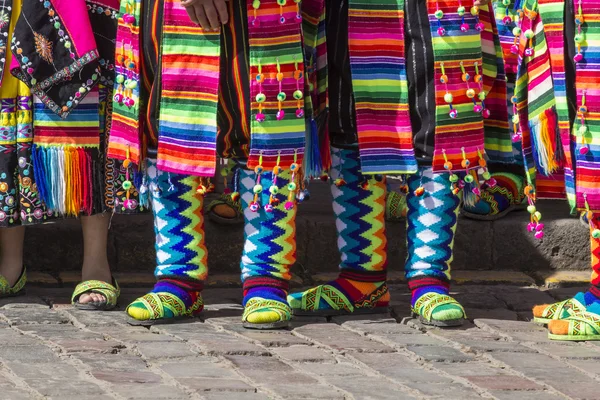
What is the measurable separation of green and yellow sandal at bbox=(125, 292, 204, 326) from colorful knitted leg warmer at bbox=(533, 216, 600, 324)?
1.29 m

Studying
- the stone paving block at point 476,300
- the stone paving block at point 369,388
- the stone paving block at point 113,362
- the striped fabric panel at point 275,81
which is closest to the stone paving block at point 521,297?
the stone paving block at point 476,300

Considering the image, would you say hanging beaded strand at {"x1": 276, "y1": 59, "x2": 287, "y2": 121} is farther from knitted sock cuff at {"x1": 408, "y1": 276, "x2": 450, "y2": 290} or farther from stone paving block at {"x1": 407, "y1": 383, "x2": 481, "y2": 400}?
stone paving block at {"x1": 407, "y1": 383, "x2": 481, "y2": 400}

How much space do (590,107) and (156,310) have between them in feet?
5.35

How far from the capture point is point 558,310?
4.29 m

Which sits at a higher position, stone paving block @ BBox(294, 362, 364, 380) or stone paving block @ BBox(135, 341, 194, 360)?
stone paving block @ BBox(135, 341, 194, 360)

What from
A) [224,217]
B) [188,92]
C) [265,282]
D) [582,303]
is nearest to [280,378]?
[265,282]

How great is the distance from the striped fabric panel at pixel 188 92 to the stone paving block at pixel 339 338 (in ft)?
2.13

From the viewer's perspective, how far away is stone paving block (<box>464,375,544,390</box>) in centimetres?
349

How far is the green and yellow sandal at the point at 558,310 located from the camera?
13.9 feet

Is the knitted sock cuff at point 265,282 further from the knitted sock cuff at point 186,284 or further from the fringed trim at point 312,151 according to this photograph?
the fringed trim at point 312,151

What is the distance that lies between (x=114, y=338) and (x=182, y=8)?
1121 mm

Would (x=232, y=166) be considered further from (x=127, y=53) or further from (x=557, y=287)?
(x=557, y=287)

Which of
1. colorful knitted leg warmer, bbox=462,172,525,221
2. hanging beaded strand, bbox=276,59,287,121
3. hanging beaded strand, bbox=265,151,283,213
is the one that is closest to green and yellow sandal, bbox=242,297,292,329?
hanging beaded strand, bbox=265,151,283,213

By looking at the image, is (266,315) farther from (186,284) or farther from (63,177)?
(63,177)
